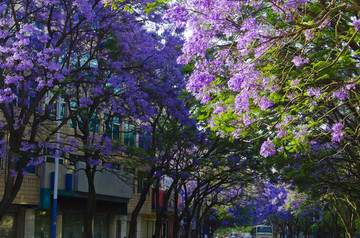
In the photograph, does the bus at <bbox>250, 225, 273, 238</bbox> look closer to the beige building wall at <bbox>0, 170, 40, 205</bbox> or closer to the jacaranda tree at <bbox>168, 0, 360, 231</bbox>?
the beige building wall at <bbox>0, 170, 40, 205</bbox>

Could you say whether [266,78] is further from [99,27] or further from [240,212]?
[240,212]

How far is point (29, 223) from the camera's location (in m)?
24.6

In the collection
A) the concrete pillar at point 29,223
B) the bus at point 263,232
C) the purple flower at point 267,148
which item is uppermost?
the purple flower at point 267,148

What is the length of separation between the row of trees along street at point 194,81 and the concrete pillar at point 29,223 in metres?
4.00

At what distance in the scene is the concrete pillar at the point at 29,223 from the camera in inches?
960

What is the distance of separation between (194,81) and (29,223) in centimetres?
1655

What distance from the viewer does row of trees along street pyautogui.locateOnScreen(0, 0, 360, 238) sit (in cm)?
960

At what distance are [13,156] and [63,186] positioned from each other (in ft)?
42.0

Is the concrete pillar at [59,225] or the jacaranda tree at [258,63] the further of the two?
the concrete pillar at [59,225]

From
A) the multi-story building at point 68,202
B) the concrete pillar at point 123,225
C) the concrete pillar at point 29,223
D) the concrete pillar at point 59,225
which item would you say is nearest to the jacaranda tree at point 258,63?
the multi-story building at point 68,202

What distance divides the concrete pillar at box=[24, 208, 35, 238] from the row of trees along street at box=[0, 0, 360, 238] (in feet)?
13.1

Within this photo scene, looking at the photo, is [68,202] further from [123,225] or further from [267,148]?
[267,148]

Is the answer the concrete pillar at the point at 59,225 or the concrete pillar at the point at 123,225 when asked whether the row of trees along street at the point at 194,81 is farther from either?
the concrete pillar at the point at 123,225

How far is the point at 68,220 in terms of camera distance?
28.4 meters
